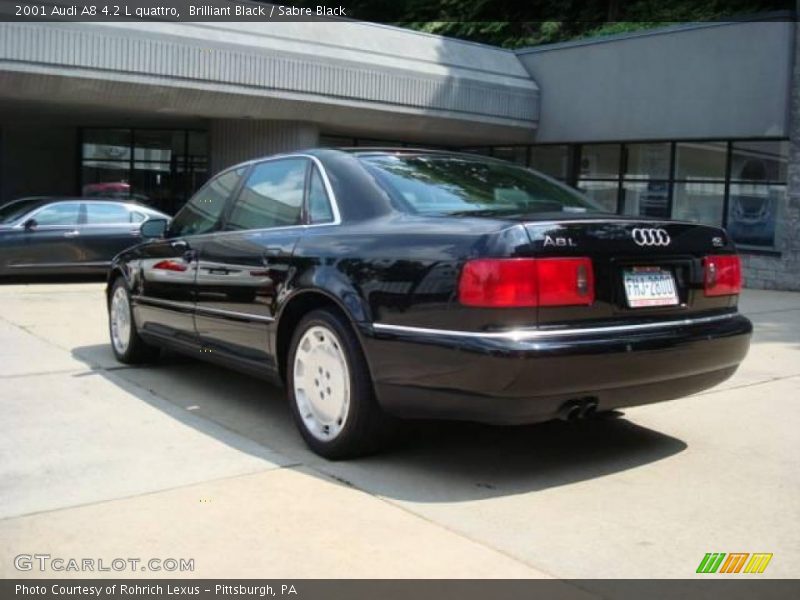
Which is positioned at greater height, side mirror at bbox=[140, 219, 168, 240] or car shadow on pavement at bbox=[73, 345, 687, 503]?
side mirror at bbox=[140, 219, 168, 240]

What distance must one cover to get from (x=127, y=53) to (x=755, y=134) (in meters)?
10.9

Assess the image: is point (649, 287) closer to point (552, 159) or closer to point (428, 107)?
point (428, 107)

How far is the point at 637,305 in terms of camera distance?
4004mm

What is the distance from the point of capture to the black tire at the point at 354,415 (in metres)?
4.11

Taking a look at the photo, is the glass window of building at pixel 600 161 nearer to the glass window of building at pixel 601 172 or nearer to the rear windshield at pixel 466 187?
the glass window of building at pixel 601 172

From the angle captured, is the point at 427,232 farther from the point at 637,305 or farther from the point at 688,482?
the point at 688,482

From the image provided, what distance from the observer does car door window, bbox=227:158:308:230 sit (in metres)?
4.92

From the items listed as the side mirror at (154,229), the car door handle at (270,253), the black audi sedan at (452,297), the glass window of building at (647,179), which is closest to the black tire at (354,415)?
the black audi sedan at (452,297)

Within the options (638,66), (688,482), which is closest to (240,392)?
(688,482)

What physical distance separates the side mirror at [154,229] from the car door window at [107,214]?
24.3 ft

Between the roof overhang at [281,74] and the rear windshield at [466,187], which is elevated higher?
the roof overhang at [281,74]

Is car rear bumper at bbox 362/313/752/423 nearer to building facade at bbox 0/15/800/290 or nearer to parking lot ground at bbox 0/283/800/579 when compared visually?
parking lot ground at bbox 0/283/800/579

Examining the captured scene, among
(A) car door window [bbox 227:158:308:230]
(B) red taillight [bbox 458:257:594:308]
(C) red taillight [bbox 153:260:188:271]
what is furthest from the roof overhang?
(B) red taillight [bbox 458:257:594:308]
